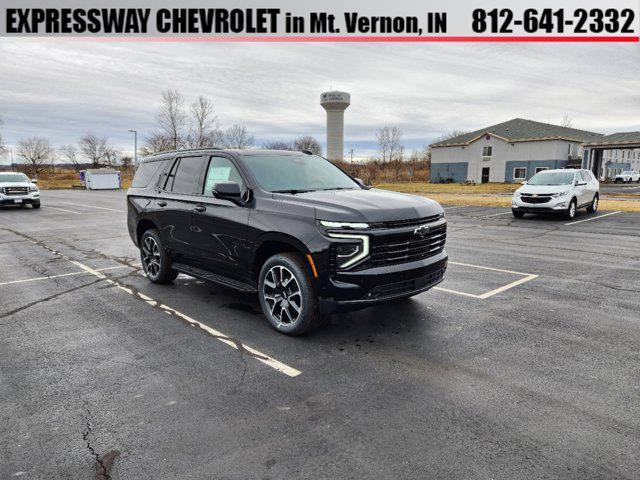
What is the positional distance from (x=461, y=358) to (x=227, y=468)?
7.88 feet

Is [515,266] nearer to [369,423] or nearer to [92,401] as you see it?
[369,423]

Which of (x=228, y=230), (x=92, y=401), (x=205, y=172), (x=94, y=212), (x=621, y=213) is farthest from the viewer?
(x=94, y=212)

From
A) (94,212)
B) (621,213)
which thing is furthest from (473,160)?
(94,212)

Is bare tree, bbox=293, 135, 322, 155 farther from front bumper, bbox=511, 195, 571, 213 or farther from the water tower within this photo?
front bumper, bbox=511, 195, 571, 213

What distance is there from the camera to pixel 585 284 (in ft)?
22.7

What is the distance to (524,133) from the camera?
5597cm

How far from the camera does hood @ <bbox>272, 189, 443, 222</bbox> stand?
4.34 meters

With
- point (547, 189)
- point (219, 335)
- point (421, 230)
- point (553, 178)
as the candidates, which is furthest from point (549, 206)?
point (219, 335)

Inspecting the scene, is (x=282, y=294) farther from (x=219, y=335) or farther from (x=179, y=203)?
(x=179, y=203)

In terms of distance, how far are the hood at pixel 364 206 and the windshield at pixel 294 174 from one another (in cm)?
37

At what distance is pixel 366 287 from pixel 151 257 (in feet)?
13.6

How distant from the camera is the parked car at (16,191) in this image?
69.4ft

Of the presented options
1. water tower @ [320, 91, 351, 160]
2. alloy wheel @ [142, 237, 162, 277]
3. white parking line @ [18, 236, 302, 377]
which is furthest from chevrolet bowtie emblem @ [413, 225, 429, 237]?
water tower @ [320, 91, 351, 160]

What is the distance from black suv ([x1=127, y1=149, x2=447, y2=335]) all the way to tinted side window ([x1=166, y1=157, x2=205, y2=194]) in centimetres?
2
